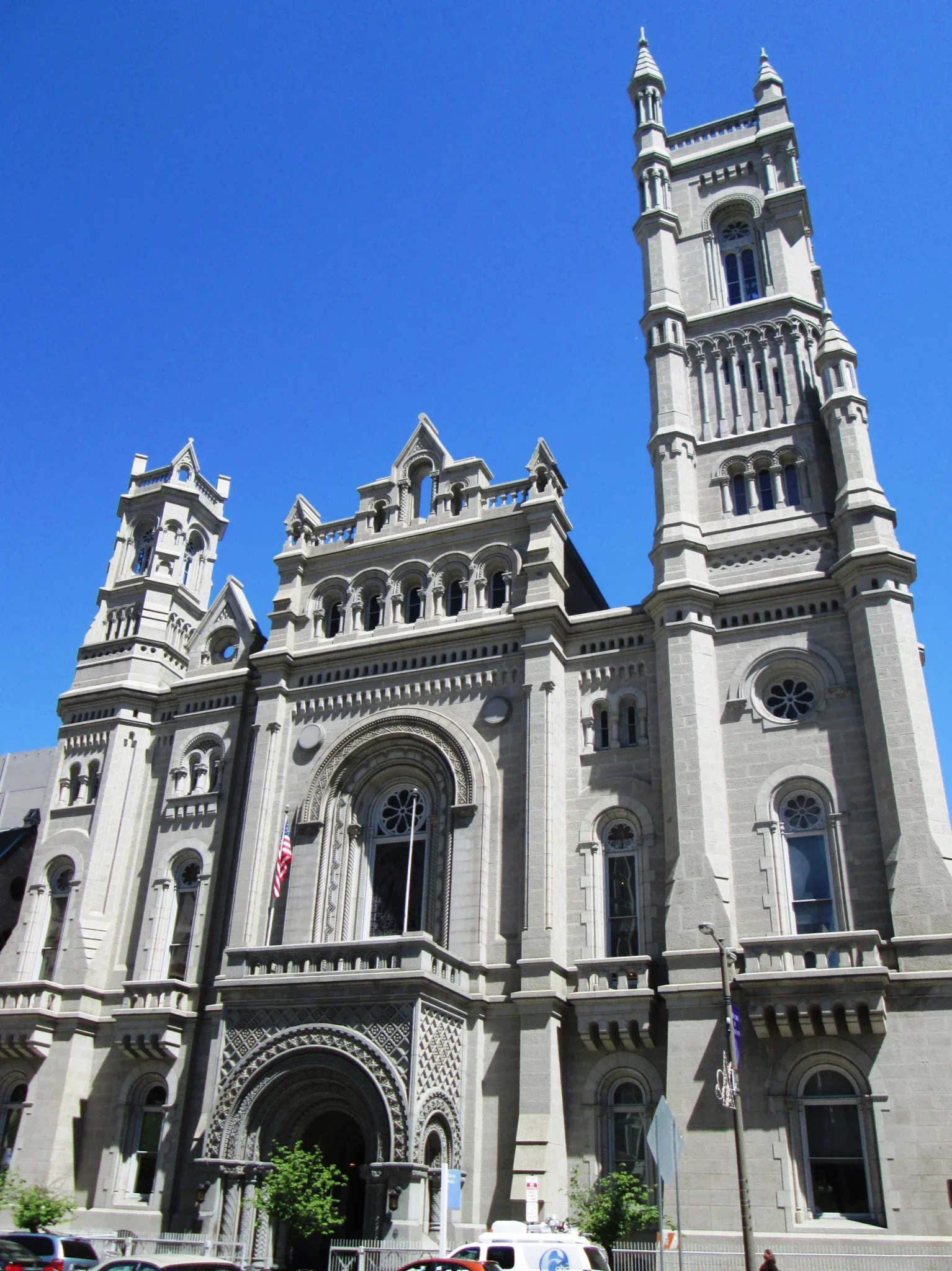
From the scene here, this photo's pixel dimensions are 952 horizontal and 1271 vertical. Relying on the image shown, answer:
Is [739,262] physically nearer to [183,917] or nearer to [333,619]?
[333,619]

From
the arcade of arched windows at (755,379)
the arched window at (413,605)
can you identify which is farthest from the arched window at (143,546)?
the arcade of arched windows at (755,379)

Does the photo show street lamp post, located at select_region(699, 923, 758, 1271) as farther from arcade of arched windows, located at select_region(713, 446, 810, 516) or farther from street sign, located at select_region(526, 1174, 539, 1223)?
arcade of arched windows, located at select_region(713, 446, 810, 516)

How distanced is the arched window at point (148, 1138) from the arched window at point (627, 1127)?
13.3 meters

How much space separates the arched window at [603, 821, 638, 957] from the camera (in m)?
30.5

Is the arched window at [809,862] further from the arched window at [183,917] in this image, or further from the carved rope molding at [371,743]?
the arched window at [183,917]

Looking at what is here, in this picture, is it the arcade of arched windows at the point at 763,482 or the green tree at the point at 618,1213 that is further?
the arcade of arched windows at the point at 763,482

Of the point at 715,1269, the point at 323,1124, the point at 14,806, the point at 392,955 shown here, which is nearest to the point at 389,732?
the point at 392,955

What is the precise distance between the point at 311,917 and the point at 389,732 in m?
6.11

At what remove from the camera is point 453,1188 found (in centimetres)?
2648

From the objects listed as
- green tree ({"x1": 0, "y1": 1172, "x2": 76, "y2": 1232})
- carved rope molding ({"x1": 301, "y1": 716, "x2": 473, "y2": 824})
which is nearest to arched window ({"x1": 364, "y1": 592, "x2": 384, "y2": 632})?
carved rope molding ({"x1": 301, "y1": 716, "x2": 473, "y2": 824})

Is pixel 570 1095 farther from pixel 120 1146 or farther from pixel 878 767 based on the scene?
pixel 120 1146

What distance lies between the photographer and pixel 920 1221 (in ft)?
78.3

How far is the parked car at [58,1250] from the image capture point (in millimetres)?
22562

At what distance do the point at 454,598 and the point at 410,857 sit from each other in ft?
29.9
